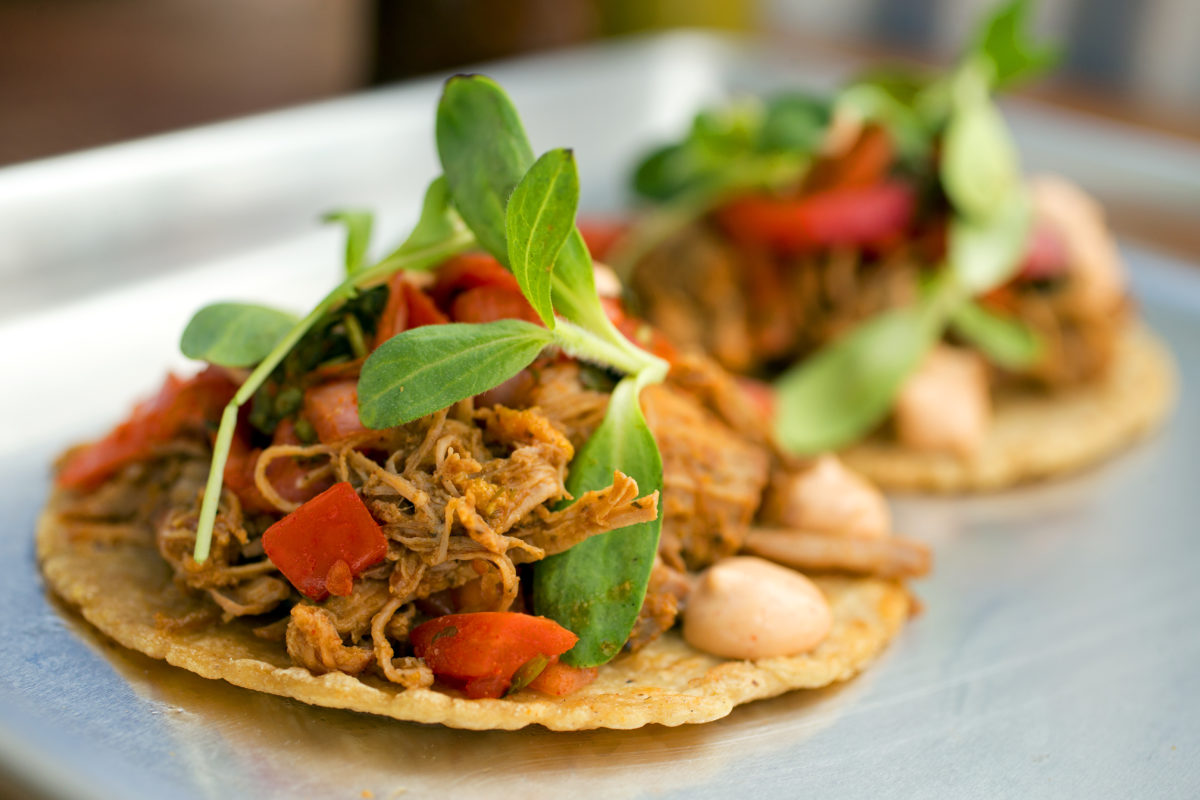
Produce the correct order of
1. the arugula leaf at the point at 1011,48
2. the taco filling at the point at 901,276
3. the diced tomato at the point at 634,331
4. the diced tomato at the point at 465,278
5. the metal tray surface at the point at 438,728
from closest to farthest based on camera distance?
the metal tray surface at the point at 438,728 < the diced tomato at the point at 465,278 < the diced tomato at the point at 634,331 < the taco filling at the point at 901,276 < the arugula leaf at the point at 1011,48

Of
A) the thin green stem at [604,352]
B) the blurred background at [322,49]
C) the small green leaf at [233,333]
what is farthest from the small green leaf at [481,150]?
the blurred background at [322,49]

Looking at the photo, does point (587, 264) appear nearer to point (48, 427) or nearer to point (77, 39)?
point (48, 427)

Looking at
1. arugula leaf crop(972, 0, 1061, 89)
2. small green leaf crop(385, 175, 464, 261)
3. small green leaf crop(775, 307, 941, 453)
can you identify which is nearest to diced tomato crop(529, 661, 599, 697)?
small green leaf crop(385, 175, 464, 261)

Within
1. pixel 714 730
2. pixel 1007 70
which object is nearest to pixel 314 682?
pixel 714 730

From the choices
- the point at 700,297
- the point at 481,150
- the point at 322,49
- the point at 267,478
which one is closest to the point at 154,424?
the point at 267,478

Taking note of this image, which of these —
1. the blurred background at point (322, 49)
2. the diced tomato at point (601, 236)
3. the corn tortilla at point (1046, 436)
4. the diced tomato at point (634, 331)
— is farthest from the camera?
the blurred background at point (322, 49)

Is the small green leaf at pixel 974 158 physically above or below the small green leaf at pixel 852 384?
above

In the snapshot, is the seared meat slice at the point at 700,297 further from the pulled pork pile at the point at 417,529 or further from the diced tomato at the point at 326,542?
the diced tomato at the point at 326,542

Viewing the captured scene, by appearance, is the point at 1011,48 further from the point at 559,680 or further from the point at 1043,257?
the point at 559,680
